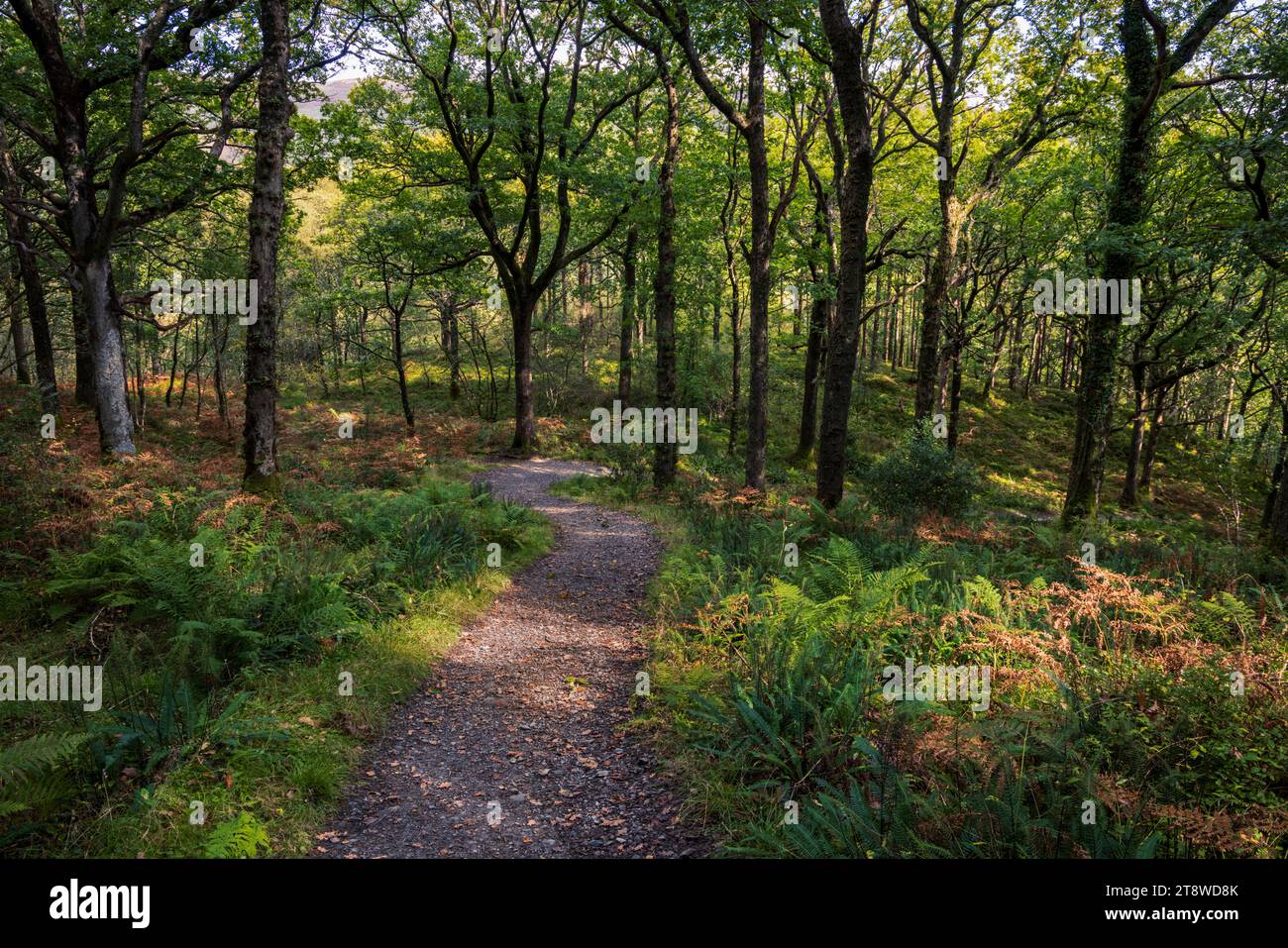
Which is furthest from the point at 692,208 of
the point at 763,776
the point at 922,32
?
the point at 763,776

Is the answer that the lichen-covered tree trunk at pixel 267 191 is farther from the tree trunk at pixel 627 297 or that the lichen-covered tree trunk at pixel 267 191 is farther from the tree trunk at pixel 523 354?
the tree trunk at pixel 523 354

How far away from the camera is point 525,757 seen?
5055 millimetres

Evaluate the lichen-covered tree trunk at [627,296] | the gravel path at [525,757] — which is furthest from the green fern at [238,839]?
the lichen-covered tree trunk at [627,296]

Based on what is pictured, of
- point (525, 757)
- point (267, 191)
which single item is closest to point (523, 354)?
point (267, 191)

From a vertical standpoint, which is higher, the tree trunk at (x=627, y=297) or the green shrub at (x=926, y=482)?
the tree trunk at (x=627, y=297)

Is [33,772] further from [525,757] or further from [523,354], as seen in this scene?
[523,354]

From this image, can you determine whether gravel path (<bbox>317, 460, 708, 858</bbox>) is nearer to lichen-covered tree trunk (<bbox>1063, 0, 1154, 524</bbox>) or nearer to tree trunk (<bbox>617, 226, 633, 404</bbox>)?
lichen-covered tree trunk (<bbox>1063, 0, 1154, 524</bbox>)

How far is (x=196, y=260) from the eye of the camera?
16.2m

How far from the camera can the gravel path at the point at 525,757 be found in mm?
4004

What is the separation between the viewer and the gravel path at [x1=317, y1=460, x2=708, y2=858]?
13.1ft

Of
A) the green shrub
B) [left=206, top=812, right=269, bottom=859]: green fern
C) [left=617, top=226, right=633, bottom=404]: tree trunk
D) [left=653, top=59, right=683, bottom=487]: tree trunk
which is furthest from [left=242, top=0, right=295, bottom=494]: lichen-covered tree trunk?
[left=617, top=226, right=633, bottom=404]: tree trunk

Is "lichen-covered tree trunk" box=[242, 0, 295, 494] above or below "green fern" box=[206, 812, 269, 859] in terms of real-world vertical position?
above

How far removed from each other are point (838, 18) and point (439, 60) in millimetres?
13216
